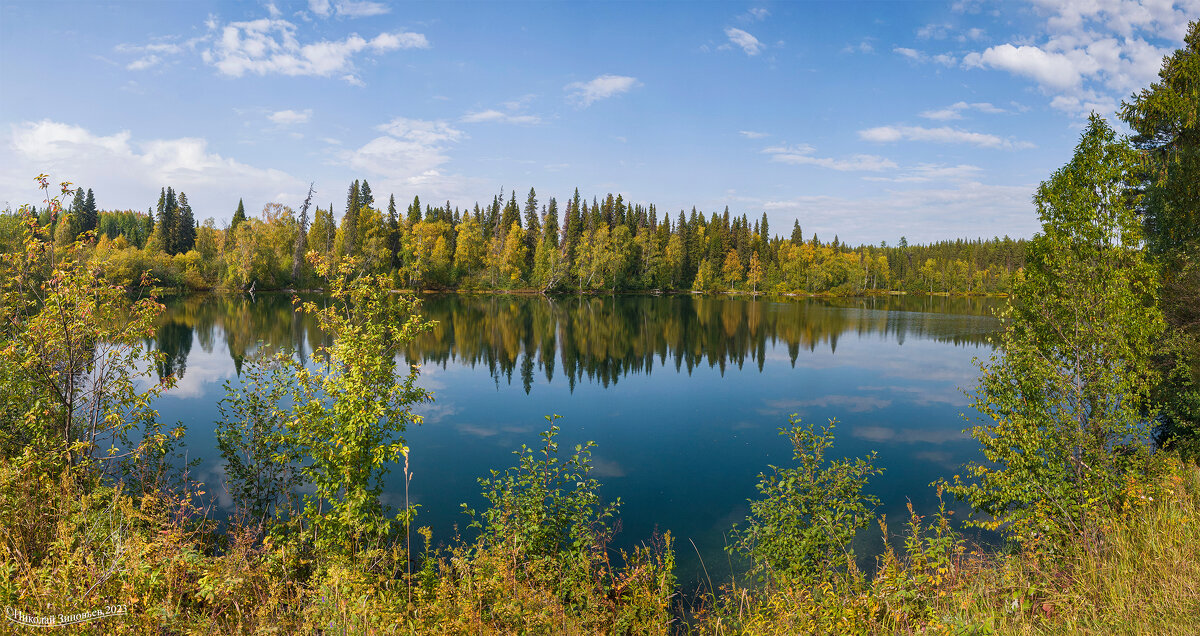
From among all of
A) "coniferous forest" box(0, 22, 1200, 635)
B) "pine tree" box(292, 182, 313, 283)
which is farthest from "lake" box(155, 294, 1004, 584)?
"pine tree" box(292, 182, 313, 283)

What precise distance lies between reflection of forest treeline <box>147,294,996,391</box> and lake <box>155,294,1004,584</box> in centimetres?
27

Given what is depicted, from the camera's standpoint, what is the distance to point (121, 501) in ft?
26.7

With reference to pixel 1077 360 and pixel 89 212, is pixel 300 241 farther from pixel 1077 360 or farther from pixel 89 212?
pixel 1077 360

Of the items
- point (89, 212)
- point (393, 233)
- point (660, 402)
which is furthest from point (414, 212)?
point (660, 402)

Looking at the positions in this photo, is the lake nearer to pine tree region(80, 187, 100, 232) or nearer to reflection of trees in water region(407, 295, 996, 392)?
reflection of trees in water region(407, 295, 996, 392)

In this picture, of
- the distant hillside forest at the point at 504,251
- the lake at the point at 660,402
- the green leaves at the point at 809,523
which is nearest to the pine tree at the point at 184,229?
the distant hillside forest at the point at 504,251

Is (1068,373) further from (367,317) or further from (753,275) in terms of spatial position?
(753,275)

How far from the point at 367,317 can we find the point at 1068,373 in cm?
1238

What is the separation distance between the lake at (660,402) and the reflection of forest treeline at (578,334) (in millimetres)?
273

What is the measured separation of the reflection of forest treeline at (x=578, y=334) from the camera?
114ft

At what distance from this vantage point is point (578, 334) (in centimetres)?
4778

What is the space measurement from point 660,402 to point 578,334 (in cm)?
2282

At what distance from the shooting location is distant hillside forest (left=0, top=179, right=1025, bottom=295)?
86562 mm

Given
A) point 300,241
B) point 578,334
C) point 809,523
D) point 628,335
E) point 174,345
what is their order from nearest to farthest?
point 809,523 → point 174,345 → point 578,334 → point 628,335 → point 300,241
